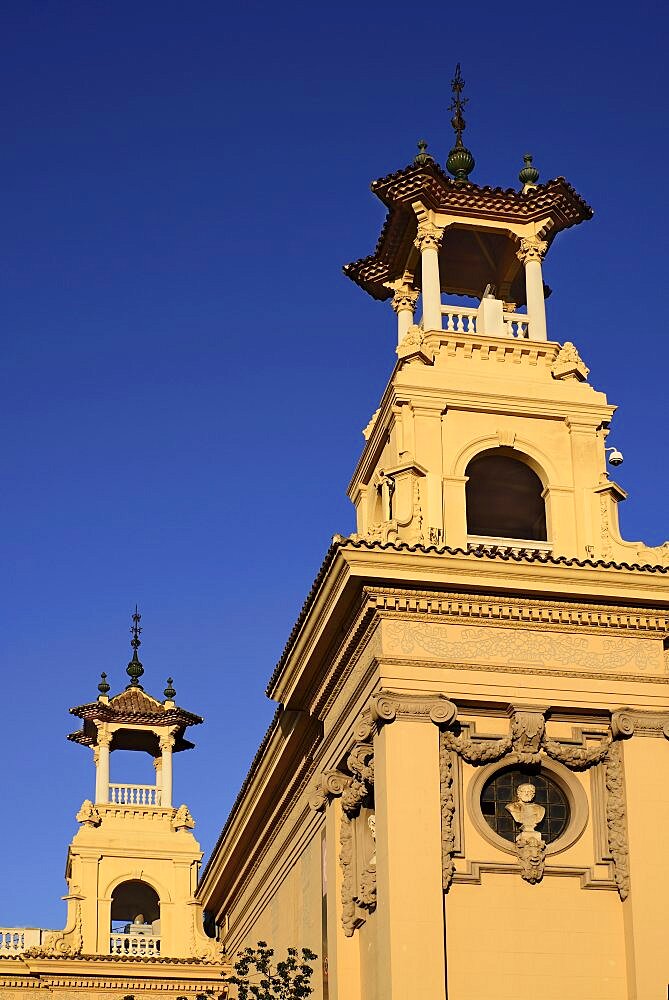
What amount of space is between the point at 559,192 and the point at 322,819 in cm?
1245

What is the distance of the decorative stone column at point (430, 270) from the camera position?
2877cm

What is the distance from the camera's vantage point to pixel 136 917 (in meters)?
52.4

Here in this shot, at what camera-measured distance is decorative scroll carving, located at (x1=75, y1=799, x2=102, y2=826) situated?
49438mm

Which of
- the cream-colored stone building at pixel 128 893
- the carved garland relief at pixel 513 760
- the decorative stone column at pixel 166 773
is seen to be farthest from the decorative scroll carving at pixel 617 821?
the decorative stone column at pixel 166 773

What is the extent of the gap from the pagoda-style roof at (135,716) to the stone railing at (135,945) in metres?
6.37

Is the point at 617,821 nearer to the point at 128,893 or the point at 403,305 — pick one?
the point at 403,305

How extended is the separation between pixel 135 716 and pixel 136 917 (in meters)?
6.77

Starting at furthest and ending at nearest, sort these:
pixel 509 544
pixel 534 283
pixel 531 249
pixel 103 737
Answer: pixel 103 737 → pixel 531 249 → pixel 534 283 → pixel 509 544

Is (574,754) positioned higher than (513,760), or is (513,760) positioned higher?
(574,754)

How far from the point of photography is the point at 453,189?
29.7 m

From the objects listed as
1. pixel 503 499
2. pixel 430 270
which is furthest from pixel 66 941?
pixel 430 270

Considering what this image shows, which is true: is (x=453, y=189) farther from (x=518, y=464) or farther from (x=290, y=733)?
(x=290, y=733)

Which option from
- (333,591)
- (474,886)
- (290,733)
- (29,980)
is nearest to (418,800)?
(474,886)

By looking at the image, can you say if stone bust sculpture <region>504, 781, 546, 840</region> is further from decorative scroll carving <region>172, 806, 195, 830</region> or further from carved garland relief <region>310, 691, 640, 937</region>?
decorative scroll carving <region>172, 806, 195, 830</region>
